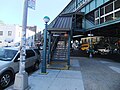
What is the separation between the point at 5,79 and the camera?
727 cm

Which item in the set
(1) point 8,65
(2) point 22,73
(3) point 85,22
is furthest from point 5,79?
(3) point 85,22

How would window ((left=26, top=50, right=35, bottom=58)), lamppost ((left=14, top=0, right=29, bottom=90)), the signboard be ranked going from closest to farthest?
lamppost ((left=14, top=0, right=29, bottom=90))
the signboard
window ((left=26, top=50, right=35, bottom=58))

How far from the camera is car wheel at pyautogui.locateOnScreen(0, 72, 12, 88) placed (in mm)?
7044

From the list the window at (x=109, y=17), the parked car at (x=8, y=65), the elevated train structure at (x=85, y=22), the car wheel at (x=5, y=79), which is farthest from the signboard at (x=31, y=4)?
the window at (x=109, y=17)

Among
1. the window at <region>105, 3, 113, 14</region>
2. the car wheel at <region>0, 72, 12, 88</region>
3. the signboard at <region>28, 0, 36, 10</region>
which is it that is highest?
the window at <region>105, 3, 113, 14</region>

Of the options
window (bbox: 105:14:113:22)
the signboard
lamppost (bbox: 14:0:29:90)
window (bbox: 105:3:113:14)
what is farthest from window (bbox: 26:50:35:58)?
window (bbox: 105:3:113:14)

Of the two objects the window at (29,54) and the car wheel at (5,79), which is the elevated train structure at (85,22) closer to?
the window at (29,54)

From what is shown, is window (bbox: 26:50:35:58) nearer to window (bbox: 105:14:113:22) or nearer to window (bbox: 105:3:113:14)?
window (bbox: 105:14:113:22)

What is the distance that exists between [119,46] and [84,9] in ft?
59.4

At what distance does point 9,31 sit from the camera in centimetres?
5184

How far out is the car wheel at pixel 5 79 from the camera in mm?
7044

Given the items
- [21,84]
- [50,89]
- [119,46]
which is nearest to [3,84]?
[21,84]

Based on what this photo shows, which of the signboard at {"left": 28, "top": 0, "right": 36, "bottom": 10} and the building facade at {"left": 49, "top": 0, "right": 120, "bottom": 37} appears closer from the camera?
the signboard at {"left": 28, "top": 0, "right": 36, "bottom": 10}

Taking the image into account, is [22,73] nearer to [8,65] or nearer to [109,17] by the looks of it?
[8,65]
